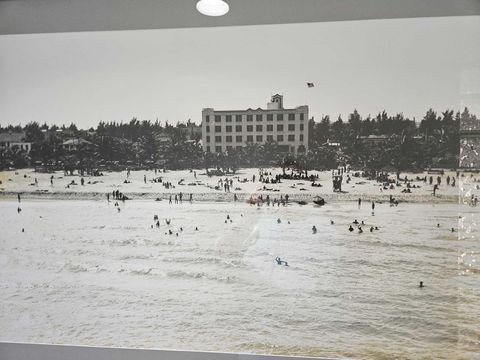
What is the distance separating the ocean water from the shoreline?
0.12ft

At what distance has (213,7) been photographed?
211 cm

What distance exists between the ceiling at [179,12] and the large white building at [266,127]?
466 mm

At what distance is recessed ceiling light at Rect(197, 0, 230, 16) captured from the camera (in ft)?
6.89

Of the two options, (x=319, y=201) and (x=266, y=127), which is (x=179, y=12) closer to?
(x=266, y=127)

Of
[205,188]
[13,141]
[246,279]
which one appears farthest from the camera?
[13,141]

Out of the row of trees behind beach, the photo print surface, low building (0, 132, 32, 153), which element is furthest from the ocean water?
low building (0, 132, 32, 153)

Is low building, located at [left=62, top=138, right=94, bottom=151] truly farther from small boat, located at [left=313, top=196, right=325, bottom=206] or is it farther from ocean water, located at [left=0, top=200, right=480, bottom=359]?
small boat, located at [left=313, top=196, right=325, bottom=206]

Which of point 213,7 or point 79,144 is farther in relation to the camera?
point 79,144

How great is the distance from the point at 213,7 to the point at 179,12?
0.19 metres

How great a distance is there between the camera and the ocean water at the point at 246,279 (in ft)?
6.49

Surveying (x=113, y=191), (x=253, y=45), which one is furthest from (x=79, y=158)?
(x=253, y=45)

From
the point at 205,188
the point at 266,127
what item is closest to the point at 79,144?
the point at 205,188

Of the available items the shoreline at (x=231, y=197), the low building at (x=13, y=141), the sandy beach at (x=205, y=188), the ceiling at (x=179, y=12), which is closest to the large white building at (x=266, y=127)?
the sandy beach at (x=205, y=188)

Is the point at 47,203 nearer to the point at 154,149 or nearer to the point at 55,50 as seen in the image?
the point at 154,149
